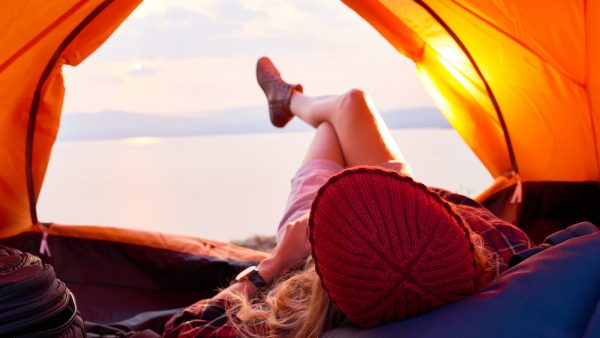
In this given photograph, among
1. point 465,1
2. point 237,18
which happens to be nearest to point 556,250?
point 465,1

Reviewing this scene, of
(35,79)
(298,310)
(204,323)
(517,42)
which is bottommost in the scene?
(204,323)

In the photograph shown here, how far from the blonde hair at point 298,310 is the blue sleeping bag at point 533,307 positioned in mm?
83

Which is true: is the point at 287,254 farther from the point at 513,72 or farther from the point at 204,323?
the point at 513,72

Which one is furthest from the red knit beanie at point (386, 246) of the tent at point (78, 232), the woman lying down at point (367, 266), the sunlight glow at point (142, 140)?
the sunlight glow at point (142, 140)

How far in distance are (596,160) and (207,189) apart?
1.43 meters

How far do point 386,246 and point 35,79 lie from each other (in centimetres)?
138

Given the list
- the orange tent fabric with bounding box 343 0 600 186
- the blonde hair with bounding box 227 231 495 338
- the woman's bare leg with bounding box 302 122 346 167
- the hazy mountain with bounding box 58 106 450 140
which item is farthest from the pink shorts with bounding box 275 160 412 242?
the hazy mountain with bounding box 58 106 450 140

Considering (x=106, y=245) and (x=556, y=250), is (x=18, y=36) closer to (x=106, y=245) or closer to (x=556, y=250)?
(x=106, y=245)

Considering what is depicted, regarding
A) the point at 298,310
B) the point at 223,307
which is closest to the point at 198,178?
the point at 223,307

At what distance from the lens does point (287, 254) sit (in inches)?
48.4

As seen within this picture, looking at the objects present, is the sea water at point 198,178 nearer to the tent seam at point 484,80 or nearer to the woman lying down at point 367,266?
the tent seam at point 484,80

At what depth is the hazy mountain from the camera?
9.39ft

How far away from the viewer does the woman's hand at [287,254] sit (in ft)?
4.02

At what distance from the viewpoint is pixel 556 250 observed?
790mm
